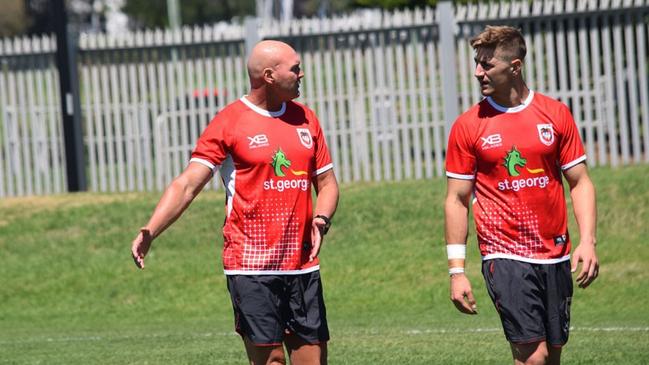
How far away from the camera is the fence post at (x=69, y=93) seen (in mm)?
19781

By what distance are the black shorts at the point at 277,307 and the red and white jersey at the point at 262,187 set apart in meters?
0.05

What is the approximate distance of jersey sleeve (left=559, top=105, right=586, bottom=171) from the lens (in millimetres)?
6941

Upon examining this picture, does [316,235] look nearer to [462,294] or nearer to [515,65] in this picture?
[462,294]

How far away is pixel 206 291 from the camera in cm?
1521

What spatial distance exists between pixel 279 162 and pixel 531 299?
1459mm

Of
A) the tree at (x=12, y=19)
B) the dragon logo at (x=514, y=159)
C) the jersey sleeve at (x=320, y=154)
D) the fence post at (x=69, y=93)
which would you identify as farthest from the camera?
the tree at (x=12, y=19)

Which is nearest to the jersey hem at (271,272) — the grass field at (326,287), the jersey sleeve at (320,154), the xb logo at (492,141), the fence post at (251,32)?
the jersey sleeve at (320,154)

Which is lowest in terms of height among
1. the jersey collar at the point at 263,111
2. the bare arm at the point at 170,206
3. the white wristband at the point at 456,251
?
the white wristband at the point at 456,251

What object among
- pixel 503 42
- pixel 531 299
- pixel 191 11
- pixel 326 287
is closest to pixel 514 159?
pixel 503 42

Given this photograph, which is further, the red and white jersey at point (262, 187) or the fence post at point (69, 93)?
the fence post at point (69, 93)

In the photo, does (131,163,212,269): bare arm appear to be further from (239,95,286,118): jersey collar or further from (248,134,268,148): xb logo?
(239,95,286,118): jersey collar

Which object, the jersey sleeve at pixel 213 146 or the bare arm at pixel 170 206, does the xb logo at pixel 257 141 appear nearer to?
the jersey sleeve at pixel 213 146

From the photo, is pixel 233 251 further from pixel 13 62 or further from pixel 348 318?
pixel 13 62

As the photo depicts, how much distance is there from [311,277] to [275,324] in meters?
0.31
